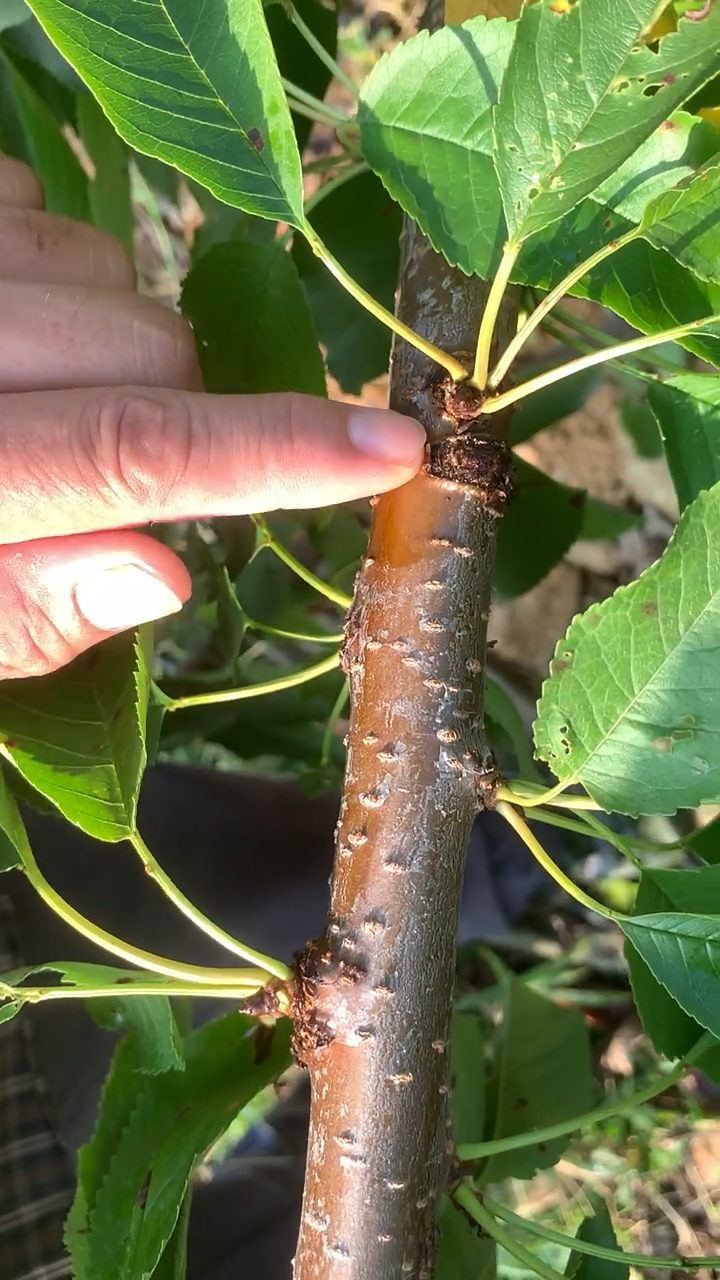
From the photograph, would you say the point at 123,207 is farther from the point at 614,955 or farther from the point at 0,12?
the point at 614,955

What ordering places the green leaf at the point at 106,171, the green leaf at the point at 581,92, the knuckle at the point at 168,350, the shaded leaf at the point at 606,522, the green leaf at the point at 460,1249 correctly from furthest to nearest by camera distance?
the shaded leaf at the point at 606,522, the green leaf at the point at 106,171, the green leaf at the point at 460,1249, the knuckle at the point at 168,350, the green leaf at the point at 581,92

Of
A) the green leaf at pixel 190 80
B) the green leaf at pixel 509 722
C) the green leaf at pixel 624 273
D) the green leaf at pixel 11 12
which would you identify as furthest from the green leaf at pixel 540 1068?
the green leaf at pixel 11 12

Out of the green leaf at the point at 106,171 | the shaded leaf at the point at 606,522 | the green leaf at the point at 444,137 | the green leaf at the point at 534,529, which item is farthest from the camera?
the shaded leaf at the point at 606,522

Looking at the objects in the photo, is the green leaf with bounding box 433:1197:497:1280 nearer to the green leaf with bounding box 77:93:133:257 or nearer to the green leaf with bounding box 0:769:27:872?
the green leaf with bounding box 0:769:27:872

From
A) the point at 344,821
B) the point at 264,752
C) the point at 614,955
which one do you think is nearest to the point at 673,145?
the point at 344,821

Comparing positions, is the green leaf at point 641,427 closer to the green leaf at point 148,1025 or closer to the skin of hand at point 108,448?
the skin of hand at point 108,448

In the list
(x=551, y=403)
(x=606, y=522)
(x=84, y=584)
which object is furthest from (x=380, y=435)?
(x=606, y=522)

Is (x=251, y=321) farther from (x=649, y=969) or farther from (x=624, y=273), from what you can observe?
(x=649, y=969)
